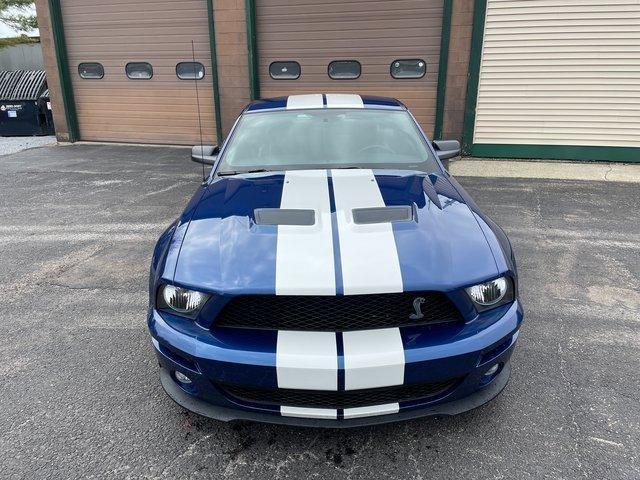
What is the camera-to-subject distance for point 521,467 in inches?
79.7

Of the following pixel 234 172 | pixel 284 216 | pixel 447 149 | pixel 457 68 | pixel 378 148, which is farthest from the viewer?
pixel 457 68

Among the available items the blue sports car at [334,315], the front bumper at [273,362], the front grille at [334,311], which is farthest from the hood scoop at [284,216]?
the front bumper at [273,362]

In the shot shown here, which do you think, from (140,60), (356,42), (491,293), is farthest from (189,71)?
(491,293)

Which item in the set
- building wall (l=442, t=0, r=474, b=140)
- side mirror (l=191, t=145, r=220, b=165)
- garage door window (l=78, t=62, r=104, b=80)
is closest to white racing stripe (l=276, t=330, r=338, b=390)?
side mirror (l=191, t=145, r=220, b=165)

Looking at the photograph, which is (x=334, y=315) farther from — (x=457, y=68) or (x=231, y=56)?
(x=231, y=56)

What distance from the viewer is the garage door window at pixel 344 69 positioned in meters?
8.75

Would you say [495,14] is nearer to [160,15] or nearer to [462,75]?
[462,75]

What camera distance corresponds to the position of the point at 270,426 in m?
2.28

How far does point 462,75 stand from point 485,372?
727 cm

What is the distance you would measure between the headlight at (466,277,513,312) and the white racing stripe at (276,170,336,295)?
63cm

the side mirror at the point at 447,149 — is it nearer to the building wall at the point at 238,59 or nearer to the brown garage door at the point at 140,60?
the building wall at the point at 238,59

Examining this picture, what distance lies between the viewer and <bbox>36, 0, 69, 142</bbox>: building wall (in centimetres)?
999

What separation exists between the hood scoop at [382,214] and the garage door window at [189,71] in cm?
816

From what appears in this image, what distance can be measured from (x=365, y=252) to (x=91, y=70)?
10.4m
